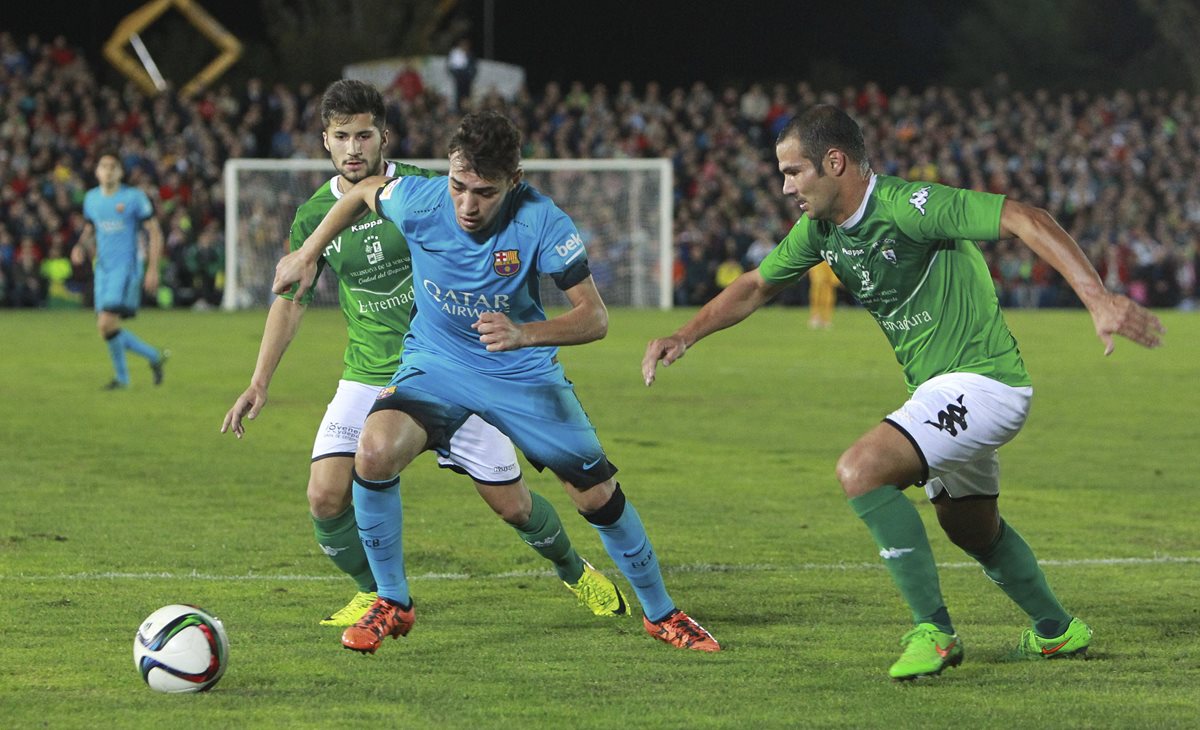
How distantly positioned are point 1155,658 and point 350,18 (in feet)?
180

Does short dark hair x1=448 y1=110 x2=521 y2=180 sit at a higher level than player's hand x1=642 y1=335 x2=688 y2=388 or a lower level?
higher

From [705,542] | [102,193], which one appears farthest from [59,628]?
[102,193]

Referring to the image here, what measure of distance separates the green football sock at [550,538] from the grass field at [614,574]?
0.75 ft

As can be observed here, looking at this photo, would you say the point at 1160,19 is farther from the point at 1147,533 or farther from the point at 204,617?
the point at 204,617

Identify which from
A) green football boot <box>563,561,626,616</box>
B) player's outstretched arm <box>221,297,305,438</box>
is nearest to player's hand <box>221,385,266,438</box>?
player's outstretched arm <box>221,297,305,438</box>

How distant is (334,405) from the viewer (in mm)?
6855

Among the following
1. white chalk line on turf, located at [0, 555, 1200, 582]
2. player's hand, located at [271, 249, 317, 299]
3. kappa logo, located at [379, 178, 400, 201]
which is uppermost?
kappa logo, located at [379, 178, 400, 201]

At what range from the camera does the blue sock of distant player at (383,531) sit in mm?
6246

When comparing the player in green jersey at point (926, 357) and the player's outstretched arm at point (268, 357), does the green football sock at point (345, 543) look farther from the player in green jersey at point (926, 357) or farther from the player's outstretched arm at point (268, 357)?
the player in green jersey at point (926, 357)

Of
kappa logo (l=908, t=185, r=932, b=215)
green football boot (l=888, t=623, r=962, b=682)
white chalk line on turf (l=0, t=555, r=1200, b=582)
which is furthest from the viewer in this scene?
white chalk line on turf (l=0, t=555, r=1200, b=582)

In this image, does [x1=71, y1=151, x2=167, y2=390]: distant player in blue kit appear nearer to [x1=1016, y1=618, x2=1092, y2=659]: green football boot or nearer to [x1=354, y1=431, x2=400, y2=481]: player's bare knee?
[x1=354, y1=431, x2=400, y2=481]: player's bare knee

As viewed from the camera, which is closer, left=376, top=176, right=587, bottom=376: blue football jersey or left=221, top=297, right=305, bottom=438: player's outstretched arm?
left=376, top=176, right=587, bottom=376: blue football jersey

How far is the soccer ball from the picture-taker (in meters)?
5.39

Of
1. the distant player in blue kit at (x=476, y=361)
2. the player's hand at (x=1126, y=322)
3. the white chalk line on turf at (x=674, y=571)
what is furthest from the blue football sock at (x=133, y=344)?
the player's hand at (x=1126, y=322)
